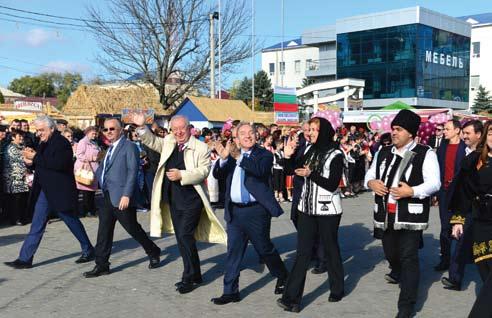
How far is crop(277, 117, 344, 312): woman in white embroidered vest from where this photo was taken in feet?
17.2

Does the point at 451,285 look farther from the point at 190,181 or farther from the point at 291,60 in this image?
the point at 291,60

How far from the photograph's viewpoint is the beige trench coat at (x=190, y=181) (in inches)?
235

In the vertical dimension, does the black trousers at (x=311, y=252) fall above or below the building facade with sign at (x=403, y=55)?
below

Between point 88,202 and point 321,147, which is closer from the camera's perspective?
point 321,147

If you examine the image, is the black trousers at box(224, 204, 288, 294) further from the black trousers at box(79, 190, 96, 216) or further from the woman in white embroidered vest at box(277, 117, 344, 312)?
the black trousers at box(79, 190, 96, 216)

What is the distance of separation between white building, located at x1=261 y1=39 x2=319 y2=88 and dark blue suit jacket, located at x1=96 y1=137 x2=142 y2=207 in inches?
2913

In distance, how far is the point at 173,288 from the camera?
6.04 metres

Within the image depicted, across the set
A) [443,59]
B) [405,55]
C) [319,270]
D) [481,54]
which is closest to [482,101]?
[443,59]

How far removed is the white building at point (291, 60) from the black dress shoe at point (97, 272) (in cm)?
7411

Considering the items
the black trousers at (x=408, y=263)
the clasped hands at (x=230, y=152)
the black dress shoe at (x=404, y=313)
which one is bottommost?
the black dress shoe at (x=404, y=313)

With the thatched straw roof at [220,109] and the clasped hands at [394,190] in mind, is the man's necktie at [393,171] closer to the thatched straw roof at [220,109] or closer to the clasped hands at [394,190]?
the clasped hands at [394,190]

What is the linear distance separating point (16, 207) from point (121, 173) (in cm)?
463

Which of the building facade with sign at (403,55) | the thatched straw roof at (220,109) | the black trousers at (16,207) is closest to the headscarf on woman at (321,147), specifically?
the black trousers at (16,207)

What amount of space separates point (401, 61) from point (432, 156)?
5787cm
